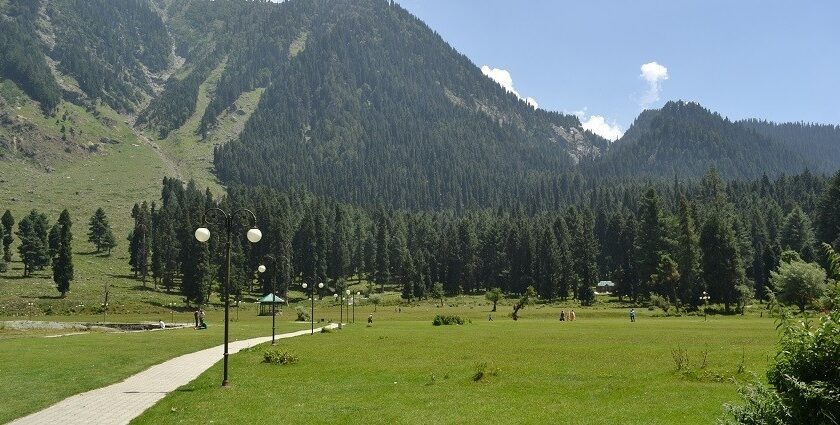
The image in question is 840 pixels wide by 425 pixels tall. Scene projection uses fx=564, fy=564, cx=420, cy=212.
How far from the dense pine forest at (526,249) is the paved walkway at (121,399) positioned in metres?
87.6

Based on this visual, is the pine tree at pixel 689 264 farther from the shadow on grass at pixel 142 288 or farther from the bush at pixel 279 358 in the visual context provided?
the shadow on grass at pixel 142 288

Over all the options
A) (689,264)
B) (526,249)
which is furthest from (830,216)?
(526,249)

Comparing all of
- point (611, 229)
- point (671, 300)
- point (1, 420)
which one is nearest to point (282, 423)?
point (1, 420)

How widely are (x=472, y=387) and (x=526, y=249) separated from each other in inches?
5034

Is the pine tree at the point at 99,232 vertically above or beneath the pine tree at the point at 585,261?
above

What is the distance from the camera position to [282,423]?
52.7 ft

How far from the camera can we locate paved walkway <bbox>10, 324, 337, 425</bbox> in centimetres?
1686

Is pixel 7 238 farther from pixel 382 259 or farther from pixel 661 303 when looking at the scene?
pixel 661 303

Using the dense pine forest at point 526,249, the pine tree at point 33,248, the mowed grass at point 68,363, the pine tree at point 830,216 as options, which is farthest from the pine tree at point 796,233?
the pine tree at point 33,248

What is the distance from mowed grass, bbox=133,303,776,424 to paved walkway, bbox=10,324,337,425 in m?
0.77

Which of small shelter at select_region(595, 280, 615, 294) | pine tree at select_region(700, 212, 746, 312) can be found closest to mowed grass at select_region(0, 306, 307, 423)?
pine tree at select_region(700, 212, 746, 312)

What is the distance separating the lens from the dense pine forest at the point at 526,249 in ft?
332

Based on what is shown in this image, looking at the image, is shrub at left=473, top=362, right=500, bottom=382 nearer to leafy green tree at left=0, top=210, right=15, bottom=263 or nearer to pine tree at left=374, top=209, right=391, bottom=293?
pine tree at left=374, top=209, right=391, bottom=293

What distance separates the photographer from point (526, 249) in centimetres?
14700
